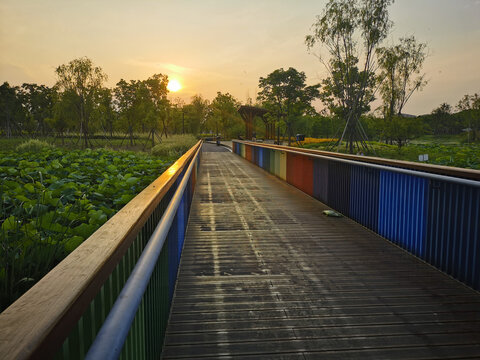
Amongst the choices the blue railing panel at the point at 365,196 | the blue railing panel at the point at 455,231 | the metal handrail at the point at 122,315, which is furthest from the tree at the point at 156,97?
the metal handrail at the point at 122,315

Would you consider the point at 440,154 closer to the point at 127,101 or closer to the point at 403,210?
→ the point at 403,210

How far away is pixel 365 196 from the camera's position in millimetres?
5285

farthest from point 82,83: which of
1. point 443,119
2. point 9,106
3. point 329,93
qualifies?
point 443,119

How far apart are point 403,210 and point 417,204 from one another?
293 millimetres

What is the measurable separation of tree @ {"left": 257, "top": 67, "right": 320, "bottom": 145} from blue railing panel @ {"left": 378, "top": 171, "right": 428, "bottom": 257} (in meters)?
31.1

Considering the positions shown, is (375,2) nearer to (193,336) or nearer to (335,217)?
(335,217)

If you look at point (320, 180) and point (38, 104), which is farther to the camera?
point (38, 104)

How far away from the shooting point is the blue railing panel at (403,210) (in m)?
3.92

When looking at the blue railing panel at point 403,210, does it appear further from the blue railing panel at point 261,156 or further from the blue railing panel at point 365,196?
the blue railing panel at point 261,156

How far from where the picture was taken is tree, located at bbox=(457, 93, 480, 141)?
44.5 m

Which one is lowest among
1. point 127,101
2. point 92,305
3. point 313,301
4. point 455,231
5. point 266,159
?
point 313,301

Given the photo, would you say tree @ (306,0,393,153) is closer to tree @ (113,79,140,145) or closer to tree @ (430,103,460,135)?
tree @ (113,79,140,145)

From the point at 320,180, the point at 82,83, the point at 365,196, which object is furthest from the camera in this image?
the point at 82,83

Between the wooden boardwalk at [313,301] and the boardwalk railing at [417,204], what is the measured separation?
19 cm
